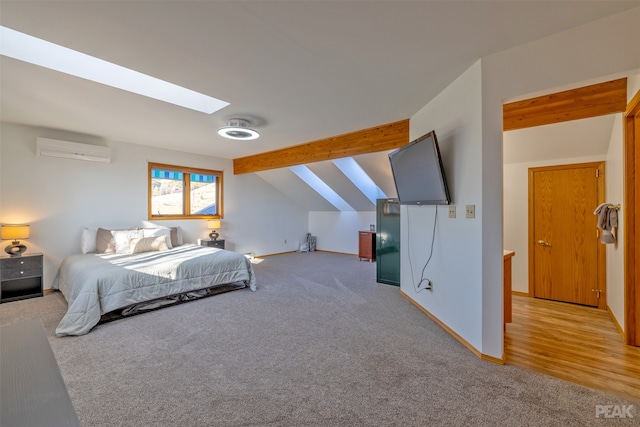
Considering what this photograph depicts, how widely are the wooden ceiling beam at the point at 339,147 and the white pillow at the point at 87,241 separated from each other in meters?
3.00

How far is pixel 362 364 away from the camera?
84.3 inches

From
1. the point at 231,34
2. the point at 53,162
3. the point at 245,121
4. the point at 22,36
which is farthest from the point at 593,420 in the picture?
the point at 53,162

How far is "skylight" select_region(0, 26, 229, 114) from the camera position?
2.13 meters

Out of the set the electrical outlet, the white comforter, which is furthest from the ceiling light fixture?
the electrical outlet

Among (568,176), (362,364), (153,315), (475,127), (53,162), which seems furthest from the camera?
(53,162)

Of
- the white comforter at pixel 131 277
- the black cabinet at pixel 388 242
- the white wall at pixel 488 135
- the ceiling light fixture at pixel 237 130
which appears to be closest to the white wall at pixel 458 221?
the white wall at pixel 488 135

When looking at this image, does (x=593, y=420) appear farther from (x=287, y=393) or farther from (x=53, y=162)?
(x=53, y=162)

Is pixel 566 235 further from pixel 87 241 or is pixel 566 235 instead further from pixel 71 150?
pixel 71 150

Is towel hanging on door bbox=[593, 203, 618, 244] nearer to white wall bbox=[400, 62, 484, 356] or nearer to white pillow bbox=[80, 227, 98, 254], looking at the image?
white wall bbox=[400, 62, 484, 356]

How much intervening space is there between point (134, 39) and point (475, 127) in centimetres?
273

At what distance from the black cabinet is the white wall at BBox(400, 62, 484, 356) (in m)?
1.10

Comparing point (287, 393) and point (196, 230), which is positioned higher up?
point (196, 230)

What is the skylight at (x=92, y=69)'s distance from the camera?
2.13 meters

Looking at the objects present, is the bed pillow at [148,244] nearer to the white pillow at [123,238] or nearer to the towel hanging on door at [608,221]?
the white pillow at [123,238]
